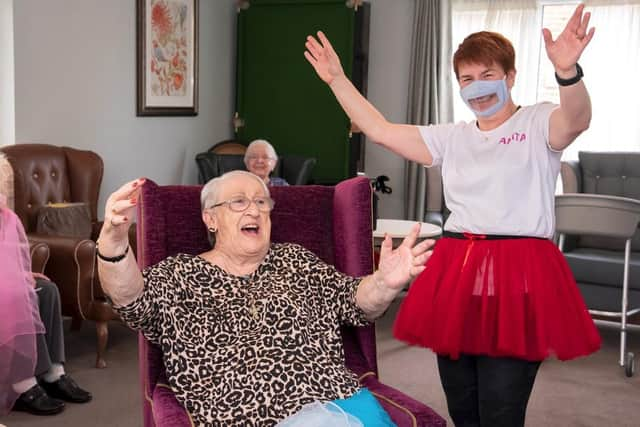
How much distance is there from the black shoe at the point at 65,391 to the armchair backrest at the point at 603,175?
3046 mm

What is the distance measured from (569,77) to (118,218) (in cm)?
105

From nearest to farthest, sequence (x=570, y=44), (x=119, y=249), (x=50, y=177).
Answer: (x=570, y=44), (x=119, y=249), (x=50, y=177)

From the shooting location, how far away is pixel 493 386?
80.2 inches

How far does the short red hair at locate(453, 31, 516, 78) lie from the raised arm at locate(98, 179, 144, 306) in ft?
2.88

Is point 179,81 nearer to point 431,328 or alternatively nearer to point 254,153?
point 254,153

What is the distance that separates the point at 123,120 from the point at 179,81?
0.71 meters

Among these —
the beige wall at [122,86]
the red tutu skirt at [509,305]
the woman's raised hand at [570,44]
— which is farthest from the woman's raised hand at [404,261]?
the beige wall at [122,86]

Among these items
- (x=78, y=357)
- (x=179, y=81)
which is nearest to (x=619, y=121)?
(x=179, y=81)

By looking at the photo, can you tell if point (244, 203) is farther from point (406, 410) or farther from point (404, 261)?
point (406, 410)

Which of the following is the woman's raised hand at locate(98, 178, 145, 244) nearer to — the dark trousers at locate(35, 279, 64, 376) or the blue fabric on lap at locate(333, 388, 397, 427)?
the blue fabric on lap at locate(333, 388, 397, 427)

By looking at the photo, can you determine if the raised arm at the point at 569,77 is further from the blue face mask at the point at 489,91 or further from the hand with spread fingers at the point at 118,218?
the hand with spread fingers at the point at 118,218

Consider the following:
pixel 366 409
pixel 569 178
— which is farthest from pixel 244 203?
pixel 569 178

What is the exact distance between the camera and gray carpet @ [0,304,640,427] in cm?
341

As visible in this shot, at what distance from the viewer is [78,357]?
4137mm
